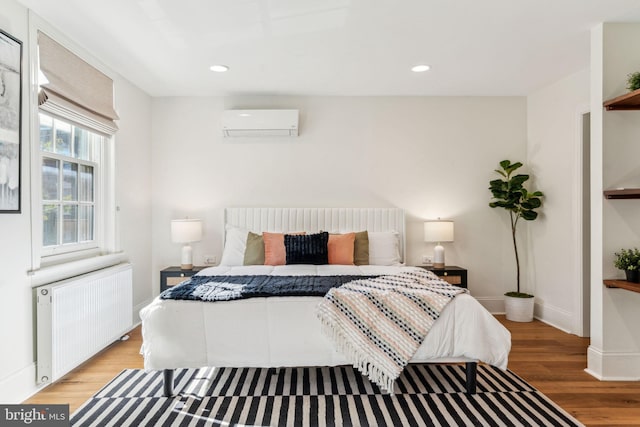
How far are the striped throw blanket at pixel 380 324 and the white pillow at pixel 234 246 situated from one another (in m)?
1.81

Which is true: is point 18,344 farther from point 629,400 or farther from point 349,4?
point 629,400

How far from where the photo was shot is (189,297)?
102 inches

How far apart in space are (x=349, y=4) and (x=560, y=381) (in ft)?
9.95

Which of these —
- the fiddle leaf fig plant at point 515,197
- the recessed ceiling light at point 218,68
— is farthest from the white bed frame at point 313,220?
the recessed ceiling light at point 218,68

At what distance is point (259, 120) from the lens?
4.53 m

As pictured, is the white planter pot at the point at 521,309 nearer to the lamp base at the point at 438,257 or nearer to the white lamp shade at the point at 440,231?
the lamp base at the point at 438,257

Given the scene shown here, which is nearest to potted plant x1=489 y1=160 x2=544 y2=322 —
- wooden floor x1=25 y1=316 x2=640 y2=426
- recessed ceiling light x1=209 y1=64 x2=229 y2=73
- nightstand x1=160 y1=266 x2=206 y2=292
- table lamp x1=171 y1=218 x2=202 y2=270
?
wooden floor x1=25 y1=316 x2=640 y2=426

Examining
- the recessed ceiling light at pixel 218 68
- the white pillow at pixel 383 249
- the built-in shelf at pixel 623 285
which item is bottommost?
the built-in shelf at pixel 623 285

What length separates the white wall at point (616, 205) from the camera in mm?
2879

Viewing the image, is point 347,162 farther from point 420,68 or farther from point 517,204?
point 517,204

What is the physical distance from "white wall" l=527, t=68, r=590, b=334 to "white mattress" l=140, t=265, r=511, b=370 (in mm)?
1979

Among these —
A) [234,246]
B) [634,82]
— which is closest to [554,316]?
[634,82]

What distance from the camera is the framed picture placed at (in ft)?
7.79

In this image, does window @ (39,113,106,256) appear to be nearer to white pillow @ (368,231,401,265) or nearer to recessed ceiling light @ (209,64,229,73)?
recessed ceiling light @ (209,64,229,73)
